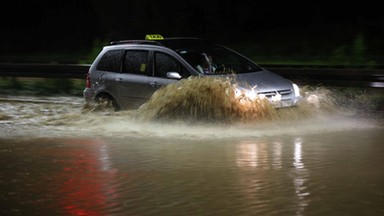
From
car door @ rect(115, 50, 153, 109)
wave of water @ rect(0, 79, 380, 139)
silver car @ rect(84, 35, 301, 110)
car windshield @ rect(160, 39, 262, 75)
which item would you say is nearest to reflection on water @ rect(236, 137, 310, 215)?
wave of water @ rect(0, 79, 380, 139)

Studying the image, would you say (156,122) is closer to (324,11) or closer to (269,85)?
(269,85)

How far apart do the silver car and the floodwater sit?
0.33 m

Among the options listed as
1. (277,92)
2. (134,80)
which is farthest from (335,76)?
(134,80)

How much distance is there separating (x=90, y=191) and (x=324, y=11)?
1210 inches

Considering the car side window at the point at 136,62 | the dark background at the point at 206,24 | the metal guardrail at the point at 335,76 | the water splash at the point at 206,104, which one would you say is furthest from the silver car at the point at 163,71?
the dark background at the point at 206,24

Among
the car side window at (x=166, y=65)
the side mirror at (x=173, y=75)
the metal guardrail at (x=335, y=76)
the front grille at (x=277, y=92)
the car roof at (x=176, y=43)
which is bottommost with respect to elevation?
the front grille at (x=277, y=92)

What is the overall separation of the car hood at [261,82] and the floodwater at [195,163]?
42 centimetres

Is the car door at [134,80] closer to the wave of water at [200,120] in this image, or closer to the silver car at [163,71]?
the silver car at [163,71]

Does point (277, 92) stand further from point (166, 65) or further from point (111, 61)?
point (111, 61)

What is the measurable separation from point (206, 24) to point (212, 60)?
997 inches

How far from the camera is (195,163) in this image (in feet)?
33.9

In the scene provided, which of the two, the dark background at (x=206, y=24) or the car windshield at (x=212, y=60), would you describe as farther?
the dark background at (x=206, y=24)

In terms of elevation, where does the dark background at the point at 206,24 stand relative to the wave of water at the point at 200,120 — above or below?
above

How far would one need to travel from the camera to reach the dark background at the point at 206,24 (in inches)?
A: 1256
